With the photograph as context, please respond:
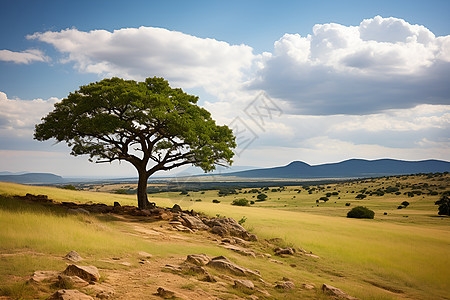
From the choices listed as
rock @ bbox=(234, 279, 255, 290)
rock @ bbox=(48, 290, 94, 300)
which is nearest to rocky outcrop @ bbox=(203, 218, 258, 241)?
rock @ bbox=(234, 279, 255, 290)

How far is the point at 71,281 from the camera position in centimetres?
796

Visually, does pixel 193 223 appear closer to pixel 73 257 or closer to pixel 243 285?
pixel 73 257

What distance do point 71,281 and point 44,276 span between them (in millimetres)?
904

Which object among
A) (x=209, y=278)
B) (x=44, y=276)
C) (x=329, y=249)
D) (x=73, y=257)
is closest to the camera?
(x=44, y=276)

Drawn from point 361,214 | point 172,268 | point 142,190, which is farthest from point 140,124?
point 361,214

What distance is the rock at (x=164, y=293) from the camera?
833 centimetres

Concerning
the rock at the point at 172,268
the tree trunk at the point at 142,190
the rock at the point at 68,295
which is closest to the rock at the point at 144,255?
the rock at the point at 172,268

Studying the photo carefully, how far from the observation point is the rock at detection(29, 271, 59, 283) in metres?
7.86

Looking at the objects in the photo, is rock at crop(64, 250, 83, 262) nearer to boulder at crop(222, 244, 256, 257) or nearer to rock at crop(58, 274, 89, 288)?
rock at crop(58, 274, 89, 288)

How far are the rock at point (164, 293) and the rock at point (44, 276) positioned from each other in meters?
2.80

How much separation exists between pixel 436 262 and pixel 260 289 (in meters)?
14.3

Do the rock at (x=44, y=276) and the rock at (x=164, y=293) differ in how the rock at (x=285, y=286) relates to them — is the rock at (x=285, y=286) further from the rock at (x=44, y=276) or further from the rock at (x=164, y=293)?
the rock at (x=44, y=276)

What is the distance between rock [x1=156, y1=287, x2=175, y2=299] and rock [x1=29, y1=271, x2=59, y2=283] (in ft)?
9.20

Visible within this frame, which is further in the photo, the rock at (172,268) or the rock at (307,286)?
the rock at (307,286)
